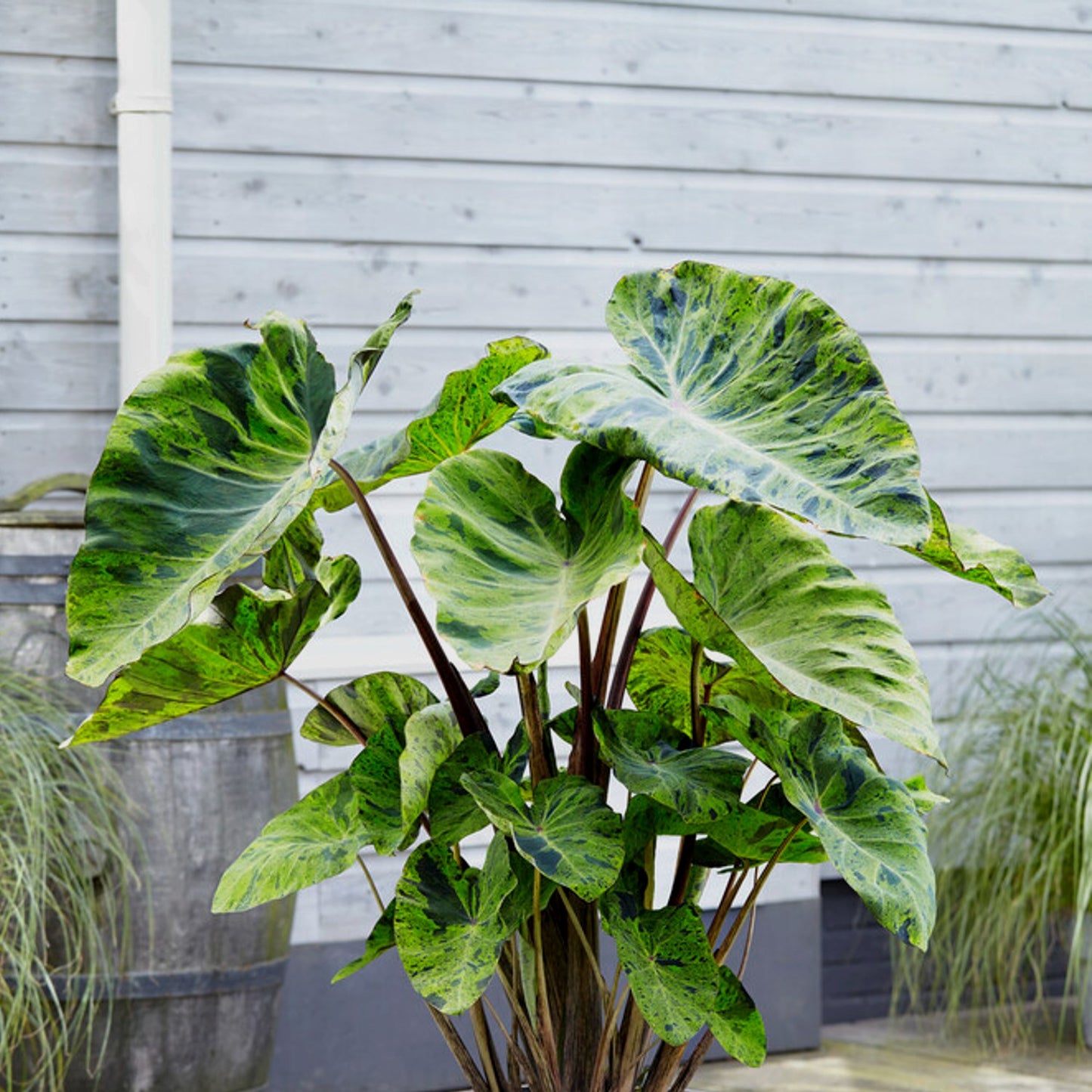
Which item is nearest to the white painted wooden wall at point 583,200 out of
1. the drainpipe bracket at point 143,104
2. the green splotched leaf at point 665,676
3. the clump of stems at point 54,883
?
the drainpipe bracket at point 143,104

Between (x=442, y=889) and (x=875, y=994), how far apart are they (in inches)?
85.3

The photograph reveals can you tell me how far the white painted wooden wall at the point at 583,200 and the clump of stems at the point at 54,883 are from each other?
56 cm

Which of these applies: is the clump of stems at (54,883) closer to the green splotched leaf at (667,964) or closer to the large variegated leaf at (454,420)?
the large variegated leaf at (454,420)

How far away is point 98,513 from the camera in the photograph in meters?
0.96

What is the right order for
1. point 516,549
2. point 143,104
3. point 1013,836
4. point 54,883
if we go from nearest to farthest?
point 516,549 → point 54,883 → point 143,104 → point 1013,836

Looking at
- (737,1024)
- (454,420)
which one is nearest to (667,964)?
(737,1024)

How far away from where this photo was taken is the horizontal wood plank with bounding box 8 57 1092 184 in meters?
2.40

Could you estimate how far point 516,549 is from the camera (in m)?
0.96

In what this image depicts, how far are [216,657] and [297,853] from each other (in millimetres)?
144

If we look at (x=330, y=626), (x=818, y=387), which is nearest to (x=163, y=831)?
(x=330, y=626)

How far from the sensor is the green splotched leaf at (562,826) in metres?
0.94

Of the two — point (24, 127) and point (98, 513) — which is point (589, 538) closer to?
point (98, 513)

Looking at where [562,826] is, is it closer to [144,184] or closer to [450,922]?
[450,922]

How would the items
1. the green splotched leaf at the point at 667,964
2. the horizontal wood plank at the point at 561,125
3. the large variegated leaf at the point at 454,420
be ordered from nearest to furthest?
the green splotched leaf at the point at 667,964, the large variegated leaf at the point at 454,420, the horizontal wood plank at the point at 561,125
